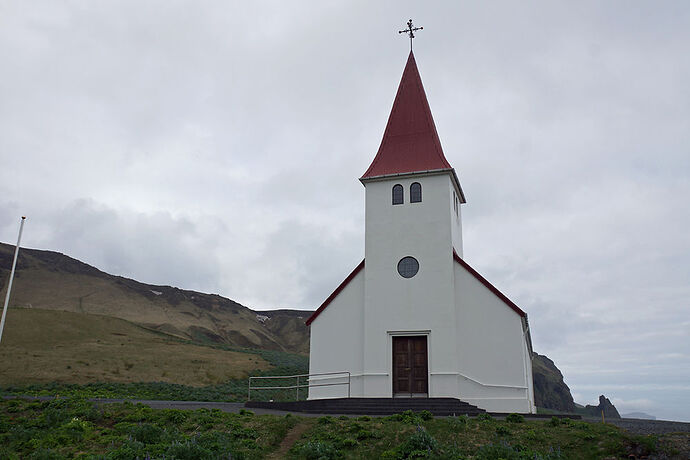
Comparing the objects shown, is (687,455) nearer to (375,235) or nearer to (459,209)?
(375,235)

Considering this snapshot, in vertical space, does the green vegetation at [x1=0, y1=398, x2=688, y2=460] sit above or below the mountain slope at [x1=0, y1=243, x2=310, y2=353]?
below

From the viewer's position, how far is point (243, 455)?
1154cm

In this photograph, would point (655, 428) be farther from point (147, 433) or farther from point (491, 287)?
point (147, 433)

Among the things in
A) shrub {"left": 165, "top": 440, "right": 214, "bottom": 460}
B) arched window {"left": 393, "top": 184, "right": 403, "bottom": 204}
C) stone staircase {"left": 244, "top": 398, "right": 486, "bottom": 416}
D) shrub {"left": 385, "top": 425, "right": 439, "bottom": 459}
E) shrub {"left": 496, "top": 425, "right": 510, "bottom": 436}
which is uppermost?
arched window {"left": 393, "top": 184, "right": 403, "bottom": 204}

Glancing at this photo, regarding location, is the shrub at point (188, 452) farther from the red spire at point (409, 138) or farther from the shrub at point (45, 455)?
the red spire at point (409, 138)

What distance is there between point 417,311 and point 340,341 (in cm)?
331

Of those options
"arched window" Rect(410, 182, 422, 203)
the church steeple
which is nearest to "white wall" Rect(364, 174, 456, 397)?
"arched window" Rect(410, 182, 422, 203)

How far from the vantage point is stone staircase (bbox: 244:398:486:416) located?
715 inches

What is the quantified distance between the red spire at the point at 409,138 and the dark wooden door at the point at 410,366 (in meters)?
6.79

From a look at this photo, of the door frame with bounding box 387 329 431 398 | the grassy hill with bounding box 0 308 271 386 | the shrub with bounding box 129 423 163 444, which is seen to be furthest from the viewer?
the grassy hill with bounding box 0 308 271 386

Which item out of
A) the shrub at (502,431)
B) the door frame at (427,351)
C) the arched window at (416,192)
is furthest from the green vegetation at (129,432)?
the arched window at (416,192)

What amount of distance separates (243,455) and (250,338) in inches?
2692

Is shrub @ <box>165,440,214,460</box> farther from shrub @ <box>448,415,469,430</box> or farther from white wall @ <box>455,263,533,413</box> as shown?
white wall @ <box>455,263,533,413</box>

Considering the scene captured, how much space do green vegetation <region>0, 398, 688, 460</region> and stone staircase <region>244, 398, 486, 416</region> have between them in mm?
4016
